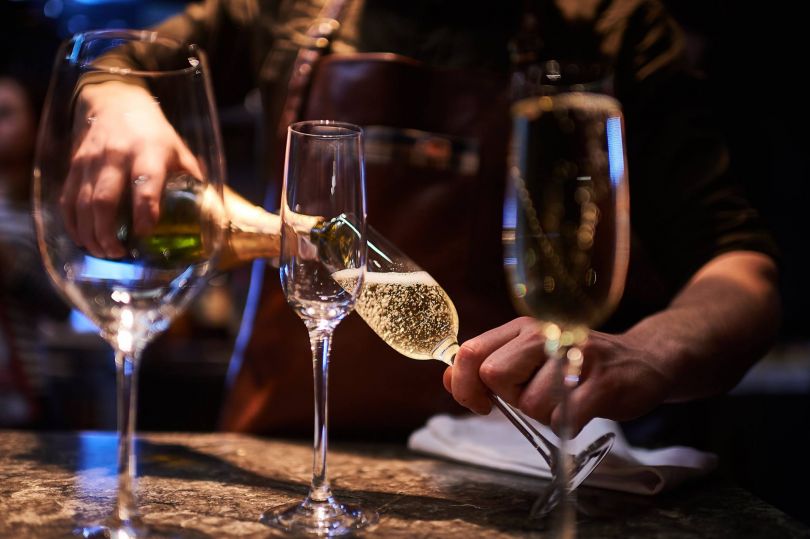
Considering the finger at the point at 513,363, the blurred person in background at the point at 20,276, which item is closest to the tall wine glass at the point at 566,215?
the finger at the point at 513,363

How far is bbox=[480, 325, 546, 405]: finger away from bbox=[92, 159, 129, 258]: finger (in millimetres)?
326

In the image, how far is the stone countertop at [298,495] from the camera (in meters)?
0.70

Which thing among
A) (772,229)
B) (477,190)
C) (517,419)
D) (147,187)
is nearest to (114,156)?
(147,187)

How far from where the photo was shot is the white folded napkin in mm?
829

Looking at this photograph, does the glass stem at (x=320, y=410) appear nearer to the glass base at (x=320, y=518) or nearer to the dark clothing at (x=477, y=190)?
the glass base at (x=320, y=518)

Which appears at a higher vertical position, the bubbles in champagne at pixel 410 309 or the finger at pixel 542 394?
the bubbles in champagne at pixel 410 309

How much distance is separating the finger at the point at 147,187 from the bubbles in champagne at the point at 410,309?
25cm

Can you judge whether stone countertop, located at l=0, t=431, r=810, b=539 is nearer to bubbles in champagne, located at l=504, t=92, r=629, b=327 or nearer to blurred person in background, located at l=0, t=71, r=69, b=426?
bubbles in champagne, located at l=504, t=92, r=629, b=327

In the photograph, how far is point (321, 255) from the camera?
71 cm

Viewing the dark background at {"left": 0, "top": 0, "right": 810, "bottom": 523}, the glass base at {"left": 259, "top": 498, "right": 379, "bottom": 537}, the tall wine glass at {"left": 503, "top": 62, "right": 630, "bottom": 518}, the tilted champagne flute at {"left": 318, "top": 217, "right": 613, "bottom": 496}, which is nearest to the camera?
the tall wine glass at {"left": 503, "top": 62, "right": 630, "bottom": 518}

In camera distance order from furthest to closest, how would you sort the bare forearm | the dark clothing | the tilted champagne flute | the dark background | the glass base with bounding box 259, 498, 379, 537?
the dark background → the dark clothing → the bare forearm → the tilted champagne flute → the glass base with bounding box 259, 498, 379, 537

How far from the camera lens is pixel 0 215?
2240 mm

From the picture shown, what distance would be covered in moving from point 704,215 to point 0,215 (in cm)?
179

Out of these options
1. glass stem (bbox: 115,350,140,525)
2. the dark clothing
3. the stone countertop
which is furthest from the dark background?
glass stem (bbox: 115,350,140,525)
